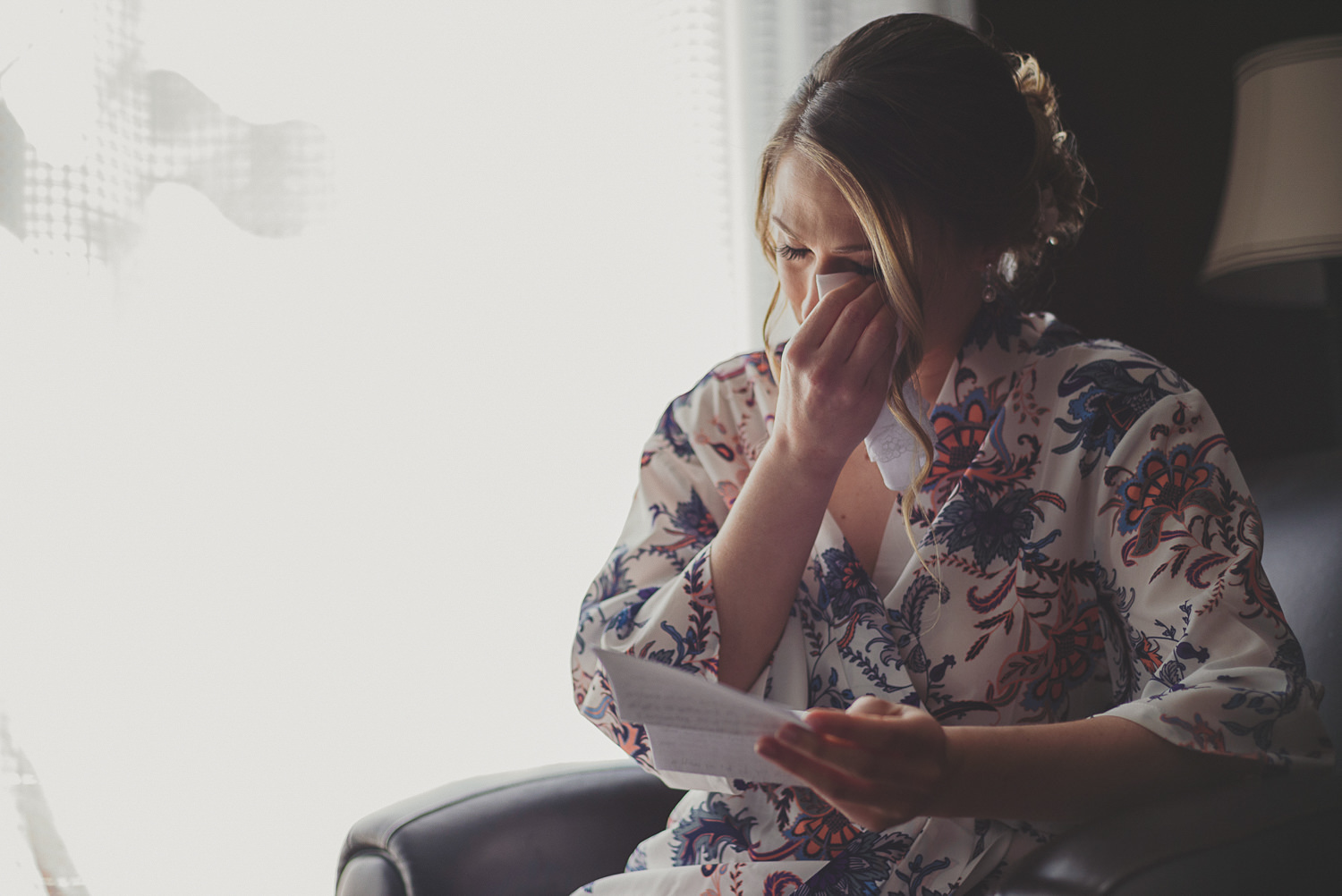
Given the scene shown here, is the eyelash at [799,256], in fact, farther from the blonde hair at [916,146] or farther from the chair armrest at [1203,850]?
the chair armrest at [1203,850]

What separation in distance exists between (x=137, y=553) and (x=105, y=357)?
243mm

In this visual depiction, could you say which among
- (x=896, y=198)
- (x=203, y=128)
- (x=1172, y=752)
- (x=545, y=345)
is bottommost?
(x=1172, y=752)

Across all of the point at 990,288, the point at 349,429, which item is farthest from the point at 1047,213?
the point at 349,429

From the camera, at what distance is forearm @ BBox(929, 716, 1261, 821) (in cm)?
64

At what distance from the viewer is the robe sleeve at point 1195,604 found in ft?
2.18

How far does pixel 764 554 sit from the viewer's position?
81 centimetres

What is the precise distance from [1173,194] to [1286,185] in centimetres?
32

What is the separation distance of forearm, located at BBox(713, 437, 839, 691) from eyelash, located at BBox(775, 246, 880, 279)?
164 mm

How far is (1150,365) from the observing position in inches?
33.1

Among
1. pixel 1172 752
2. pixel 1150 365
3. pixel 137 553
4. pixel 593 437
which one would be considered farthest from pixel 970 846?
pixel 137 553

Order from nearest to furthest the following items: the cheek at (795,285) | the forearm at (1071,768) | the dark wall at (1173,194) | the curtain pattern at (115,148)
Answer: the forearm at (1071,768), the cheek at (795,285), the curtain pattern at (115,148), the dark wall at (1173,194)

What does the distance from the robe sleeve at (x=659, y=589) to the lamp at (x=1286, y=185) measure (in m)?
0.98

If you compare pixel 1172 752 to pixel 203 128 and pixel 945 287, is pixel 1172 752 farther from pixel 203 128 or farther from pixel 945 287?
pixel 203 128

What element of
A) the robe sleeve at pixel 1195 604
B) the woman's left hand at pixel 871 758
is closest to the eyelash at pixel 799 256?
the robe sleeve at pixel 1195 604
